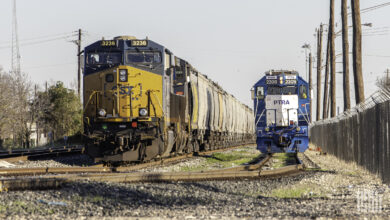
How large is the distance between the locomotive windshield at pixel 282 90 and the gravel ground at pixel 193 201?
12913mm

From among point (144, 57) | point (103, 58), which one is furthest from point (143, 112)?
point (103, 58)

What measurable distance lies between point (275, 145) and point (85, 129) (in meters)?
9.63

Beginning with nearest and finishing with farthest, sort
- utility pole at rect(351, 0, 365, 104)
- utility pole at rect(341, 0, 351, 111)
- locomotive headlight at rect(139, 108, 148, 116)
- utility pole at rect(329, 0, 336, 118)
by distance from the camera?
1. locomotive headlight at rect(139, 108, 148, 116)
2. utility pole at rect(351, 0, 365, 104)
3. utility pole at rect(341, 0, 351, 111)
4. utility pole at rect(329, 0, 336, 118)

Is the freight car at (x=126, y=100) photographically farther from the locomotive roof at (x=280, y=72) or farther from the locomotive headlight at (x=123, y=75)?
the locomotive roof at (x=280, y=72)

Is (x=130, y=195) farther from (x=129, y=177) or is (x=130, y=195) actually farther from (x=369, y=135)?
(x=369, y=135)

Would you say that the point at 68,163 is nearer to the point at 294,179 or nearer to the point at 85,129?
the point at 85,129

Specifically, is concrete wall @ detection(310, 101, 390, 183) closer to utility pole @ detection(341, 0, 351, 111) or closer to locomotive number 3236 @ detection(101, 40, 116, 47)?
utility pole @ detection(341, 0, 351, 111)

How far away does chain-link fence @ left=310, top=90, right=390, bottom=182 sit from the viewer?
13531 millimetres

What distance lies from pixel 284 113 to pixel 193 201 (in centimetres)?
1590

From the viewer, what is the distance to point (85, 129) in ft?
59.2

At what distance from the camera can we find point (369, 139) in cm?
1684

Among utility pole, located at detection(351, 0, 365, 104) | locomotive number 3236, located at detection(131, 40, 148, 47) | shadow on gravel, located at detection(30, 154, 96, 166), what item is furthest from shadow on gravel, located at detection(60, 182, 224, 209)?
utility pole, located at detection(351, 0, 365, 104)

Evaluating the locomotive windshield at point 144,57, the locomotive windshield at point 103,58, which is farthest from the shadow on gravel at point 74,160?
the locomotive windshield at point 144,57

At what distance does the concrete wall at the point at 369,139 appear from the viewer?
44.4 ft
